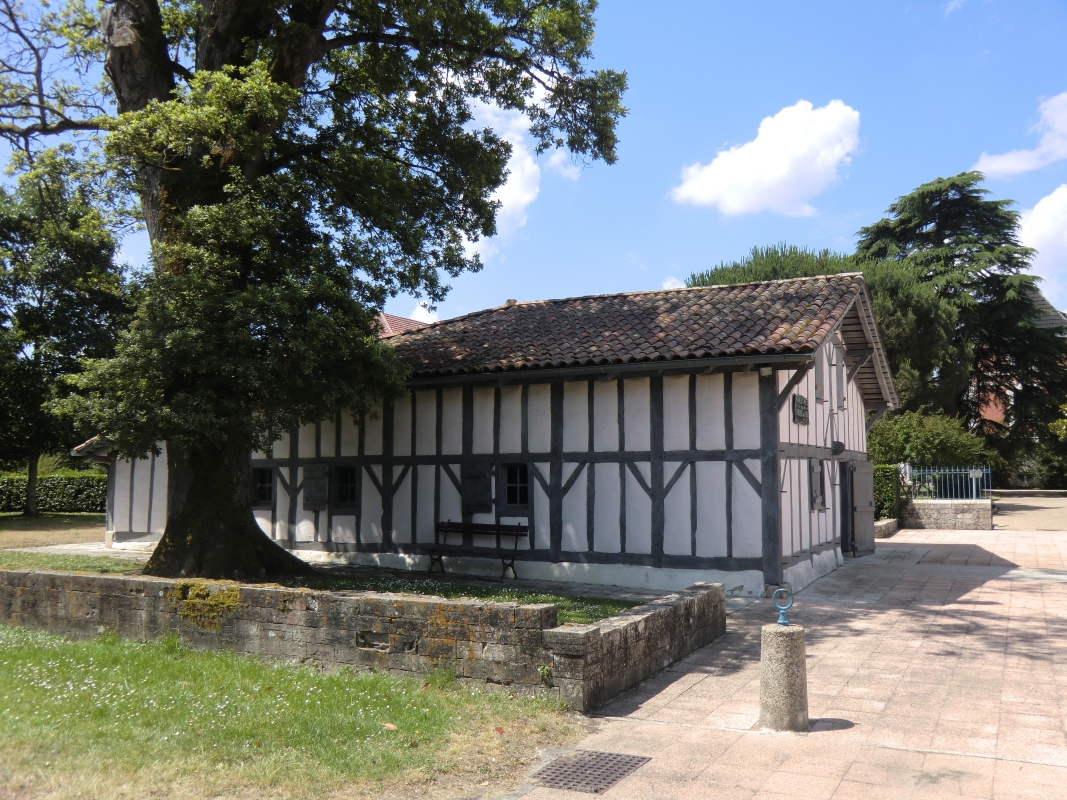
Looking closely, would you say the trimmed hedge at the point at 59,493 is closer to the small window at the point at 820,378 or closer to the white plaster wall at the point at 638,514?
the white plaster wall at the point at 638,514

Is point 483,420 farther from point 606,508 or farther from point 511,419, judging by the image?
point 606,508

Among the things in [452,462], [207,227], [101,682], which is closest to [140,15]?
[207,227]

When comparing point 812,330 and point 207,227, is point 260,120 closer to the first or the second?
point 207,227

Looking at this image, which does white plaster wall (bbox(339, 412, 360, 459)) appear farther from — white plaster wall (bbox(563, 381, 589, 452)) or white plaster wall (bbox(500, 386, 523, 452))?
white plaster wall (bbox(563, 381, 589, 452))

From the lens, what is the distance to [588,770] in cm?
488

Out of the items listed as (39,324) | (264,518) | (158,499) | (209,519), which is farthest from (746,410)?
(39,324)

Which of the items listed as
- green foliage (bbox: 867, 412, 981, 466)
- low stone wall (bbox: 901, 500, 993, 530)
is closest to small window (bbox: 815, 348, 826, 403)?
low stone wall (bbox: 901, 500, 993, 530)

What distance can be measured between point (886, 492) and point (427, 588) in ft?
57.8

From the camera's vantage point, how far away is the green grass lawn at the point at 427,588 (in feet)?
30.8

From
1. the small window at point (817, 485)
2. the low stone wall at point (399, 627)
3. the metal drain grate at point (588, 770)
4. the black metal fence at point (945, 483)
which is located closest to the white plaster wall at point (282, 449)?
the low stone wall at point (399, 627)

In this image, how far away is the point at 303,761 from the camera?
187 inches

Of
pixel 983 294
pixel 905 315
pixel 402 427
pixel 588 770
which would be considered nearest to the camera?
pixel 588 770

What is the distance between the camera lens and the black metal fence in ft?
79.6

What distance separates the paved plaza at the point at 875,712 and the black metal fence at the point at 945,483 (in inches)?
563
